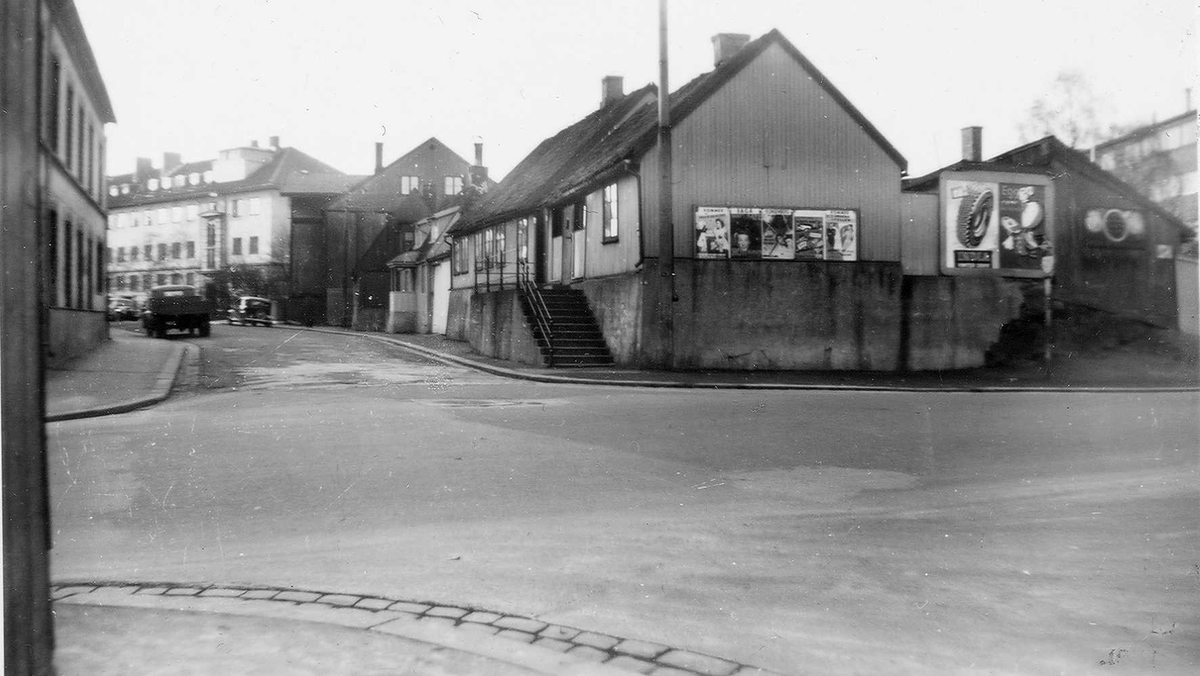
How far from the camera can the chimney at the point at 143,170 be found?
4.26m

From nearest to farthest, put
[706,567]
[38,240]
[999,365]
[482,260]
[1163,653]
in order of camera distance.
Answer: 1. [38,240]
2. [1163,653]
3. [706,567]
4. [999,365]
5. [482,260]

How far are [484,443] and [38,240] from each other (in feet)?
23.1

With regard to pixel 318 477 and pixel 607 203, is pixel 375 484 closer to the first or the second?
pixel 318 477

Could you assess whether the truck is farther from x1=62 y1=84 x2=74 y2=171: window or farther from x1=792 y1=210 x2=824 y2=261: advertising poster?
x1=792 y1=210 x2=824 y2=261: advertising poster

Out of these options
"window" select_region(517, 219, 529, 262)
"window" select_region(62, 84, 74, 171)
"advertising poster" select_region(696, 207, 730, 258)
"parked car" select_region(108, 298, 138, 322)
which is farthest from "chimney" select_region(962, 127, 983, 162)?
"window" select_region(517, 219, 529, 262)

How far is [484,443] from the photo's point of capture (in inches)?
385

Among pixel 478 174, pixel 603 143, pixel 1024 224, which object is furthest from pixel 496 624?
pixel 478 174

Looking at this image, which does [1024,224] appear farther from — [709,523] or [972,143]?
[709,523]

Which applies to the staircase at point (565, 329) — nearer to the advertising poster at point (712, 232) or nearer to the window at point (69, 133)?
the advertising poster at point (712, 232)

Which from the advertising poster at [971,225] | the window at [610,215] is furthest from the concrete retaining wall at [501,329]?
the advertising poster at [971,225]

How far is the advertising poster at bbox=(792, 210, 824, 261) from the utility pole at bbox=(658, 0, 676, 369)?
4.53 metres

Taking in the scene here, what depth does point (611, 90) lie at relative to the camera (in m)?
36.4

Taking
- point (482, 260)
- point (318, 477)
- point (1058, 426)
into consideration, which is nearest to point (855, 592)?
point (318, 477)

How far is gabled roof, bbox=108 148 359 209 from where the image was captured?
443 cm
